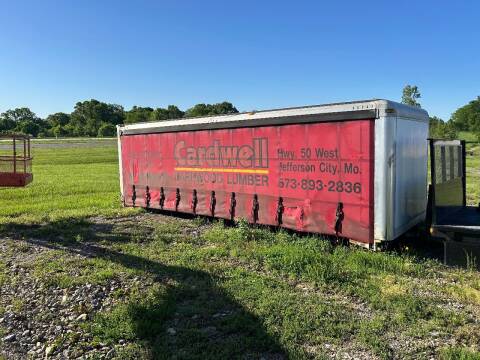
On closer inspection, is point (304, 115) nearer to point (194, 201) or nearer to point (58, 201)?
point (194, 201)

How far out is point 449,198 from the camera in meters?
7.80

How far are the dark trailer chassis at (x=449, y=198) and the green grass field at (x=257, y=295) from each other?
55 cm

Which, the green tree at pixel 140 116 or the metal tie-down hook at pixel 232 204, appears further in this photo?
the green tree at pixel 140 116

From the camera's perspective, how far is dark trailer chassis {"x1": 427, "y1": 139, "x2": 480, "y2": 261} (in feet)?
20.6

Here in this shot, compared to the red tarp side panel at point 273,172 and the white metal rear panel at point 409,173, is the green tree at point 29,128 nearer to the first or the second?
the red tarp side panel at point 273,172

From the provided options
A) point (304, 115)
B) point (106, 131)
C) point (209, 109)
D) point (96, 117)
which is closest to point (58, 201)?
point (304, 115)

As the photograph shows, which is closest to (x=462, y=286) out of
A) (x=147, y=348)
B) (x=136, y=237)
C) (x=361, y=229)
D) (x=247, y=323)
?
(x=361, y=229)

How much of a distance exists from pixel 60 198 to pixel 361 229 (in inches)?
435

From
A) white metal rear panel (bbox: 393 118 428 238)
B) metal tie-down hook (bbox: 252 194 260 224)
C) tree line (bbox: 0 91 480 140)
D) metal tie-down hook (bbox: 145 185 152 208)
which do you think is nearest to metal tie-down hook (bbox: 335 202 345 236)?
white metal rear panel (bbox: 393 118 428 238)

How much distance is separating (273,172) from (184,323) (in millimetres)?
4345

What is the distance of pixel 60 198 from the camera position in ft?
47.8

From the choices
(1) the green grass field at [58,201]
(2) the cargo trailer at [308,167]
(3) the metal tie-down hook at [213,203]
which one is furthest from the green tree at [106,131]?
(3) the metal tie-down hook at [213,203]

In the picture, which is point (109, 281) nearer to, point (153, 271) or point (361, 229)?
point (153, 271)

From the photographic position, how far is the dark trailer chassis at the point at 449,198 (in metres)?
6.28
